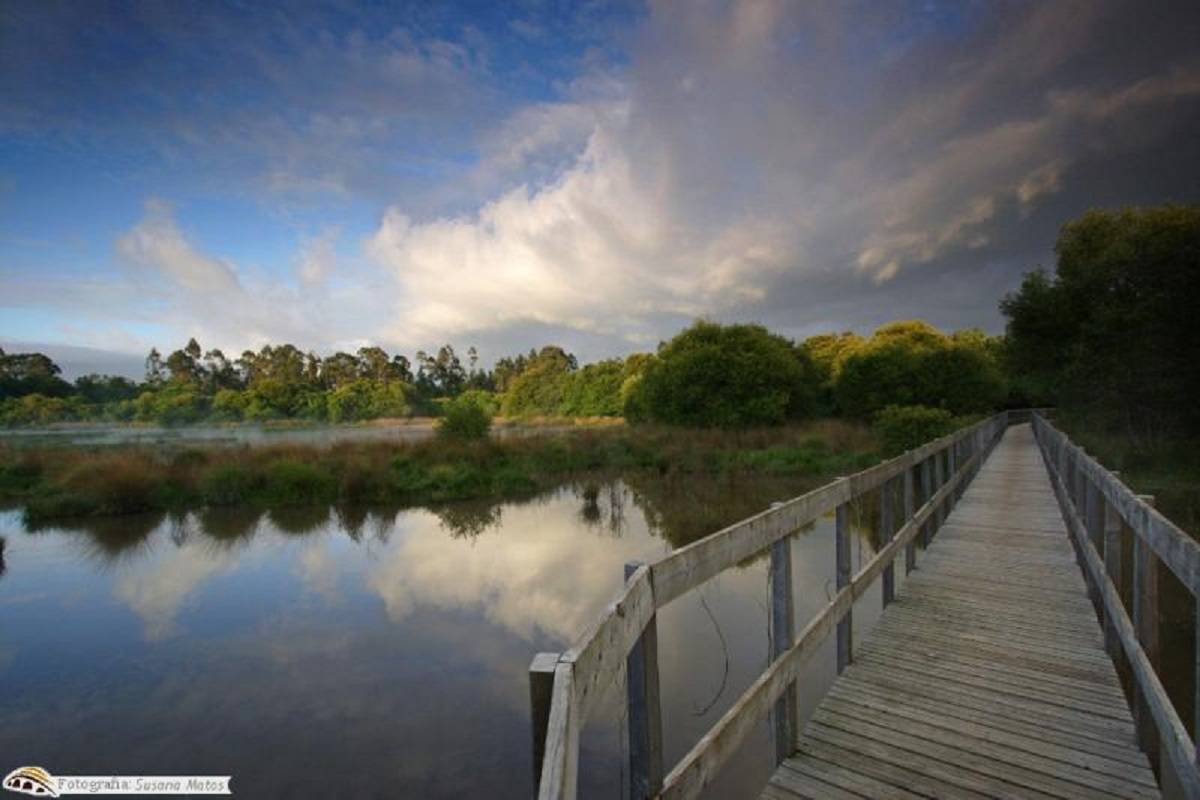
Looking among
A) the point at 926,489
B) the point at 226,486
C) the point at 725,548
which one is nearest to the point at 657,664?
the point at 725,548

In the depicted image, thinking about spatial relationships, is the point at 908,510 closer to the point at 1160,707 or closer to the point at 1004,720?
the point at 1004,720

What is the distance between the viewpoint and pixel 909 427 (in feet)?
65.6

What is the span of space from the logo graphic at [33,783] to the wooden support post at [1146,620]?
7824mm

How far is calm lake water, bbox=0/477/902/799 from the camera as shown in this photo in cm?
518

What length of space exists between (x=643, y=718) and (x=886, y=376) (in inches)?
1655

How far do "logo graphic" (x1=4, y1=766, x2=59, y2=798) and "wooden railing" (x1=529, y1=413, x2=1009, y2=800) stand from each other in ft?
17.8

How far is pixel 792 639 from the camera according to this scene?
340cm

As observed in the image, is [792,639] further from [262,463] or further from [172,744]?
[262,463]

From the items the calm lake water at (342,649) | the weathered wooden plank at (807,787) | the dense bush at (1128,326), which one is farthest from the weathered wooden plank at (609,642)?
the dense bush at (1128,326)

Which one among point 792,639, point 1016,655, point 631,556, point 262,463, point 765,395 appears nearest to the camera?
point 792,639

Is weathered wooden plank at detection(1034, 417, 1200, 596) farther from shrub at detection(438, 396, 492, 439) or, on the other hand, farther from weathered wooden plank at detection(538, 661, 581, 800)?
shrub at detection(438, 396, 492, 439)

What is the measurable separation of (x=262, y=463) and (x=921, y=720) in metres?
20.0

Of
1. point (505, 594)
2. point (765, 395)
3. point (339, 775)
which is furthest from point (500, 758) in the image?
point (765, 395)

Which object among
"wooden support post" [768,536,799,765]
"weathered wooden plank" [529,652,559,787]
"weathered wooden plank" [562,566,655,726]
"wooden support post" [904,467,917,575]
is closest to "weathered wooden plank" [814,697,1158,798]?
"wooden support post" [768,536,799,765]
